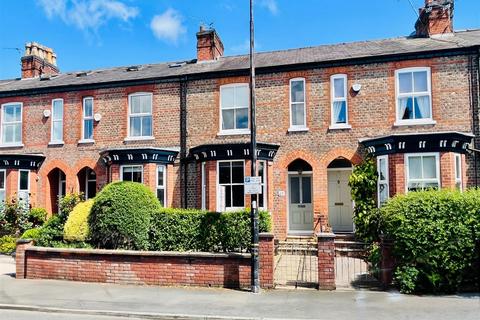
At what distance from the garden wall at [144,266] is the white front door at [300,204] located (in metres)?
6.82

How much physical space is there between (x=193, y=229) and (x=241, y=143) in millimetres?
4863

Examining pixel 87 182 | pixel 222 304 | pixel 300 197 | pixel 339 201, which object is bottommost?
pixel 222 304

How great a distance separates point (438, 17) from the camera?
646 inches

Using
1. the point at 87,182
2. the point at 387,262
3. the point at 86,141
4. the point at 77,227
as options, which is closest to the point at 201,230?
the point at 77,227

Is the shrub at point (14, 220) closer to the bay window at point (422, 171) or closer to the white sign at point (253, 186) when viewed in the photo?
the white sign at point (253, 186)

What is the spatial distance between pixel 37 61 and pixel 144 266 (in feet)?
52.8

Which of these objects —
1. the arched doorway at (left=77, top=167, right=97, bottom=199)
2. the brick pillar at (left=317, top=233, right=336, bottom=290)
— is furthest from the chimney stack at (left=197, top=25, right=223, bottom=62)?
the brick pillar at (left=317, top=233, right=336, bottom=290)

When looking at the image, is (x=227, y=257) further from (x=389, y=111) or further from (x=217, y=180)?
(x=389, y=111)

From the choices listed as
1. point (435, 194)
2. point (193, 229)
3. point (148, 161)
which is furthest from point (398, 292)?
point (148, 161)

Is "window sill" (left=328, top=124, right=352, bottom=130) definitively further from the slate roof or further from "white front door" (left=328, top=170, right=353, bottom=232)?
the slate roof

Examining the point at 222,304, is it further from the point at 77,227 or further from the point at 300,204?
the point at 300,204

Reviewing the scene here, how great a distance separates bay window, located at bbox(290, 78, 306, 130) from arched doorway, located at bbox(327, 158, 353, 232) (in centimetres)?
222

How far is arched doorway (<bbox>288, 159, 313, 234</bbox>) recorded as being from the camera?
1622 centimetres

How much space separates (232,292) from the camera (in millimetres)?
9211
